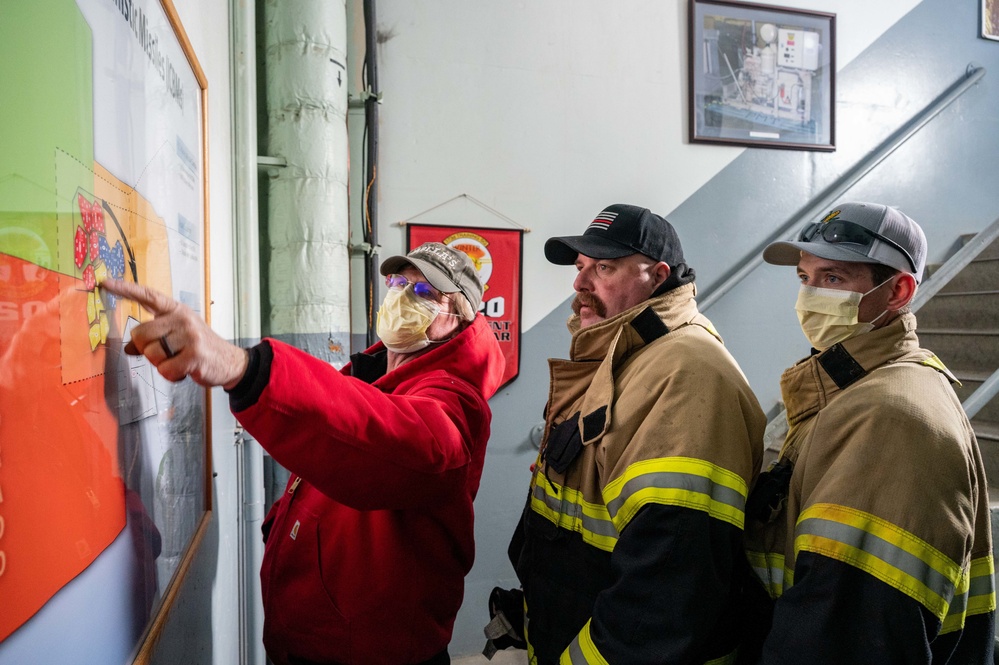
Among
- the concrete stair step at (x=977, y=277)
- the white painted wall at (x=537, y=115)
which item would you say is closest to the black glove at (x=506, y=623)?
the white painted wall at (x=537, y=115)

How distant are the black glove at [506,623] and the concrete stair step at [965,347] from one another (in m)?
2.43

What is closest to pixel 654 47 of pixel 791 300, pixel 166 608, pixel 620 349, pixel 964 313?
pixel 791 300

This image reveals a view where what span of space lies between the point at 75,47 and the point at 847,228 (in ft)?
4.18

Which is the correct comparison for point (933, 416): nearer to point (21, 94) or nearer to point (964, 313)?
point (21, 94)

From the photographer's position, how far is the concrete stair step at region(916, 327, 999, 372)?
9.47 feet

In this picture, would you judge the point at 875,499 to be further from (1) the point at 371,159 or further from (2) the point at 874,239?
(1) the point at 371,159

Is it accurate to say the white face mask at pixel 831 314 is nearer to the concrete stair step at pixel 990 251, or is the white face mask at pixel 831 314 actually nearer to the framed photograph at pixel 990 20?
the concrete stair step at pixel 990 251

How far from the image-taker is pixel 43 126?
55cm

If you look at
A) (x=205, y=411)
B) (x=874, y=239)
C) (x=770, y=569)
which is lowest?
(x=770, y=569)

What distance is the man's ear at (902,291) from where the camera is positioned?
4.08 feet

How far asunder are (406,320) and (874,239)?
3.06 ft

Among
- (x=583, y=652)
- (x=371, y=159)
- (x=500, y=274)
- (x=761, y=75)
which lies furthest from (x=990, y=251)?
(x=583, y=652)

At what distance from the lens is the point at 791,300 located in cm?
325

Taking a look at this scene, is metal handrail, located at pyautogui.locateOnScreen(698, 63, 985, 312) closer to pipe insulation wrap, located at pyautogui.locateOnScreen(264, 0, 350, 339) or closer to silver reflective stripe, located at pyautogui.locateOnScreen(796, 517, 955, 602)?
pipe insulation wrap, located at pyautogui.locateOnScreen(264, 0, 350, 339)
